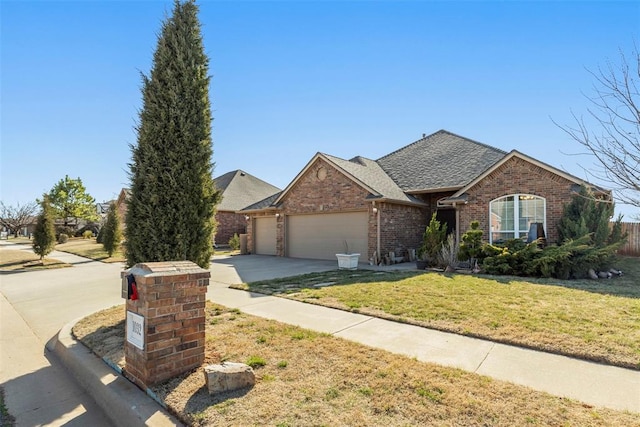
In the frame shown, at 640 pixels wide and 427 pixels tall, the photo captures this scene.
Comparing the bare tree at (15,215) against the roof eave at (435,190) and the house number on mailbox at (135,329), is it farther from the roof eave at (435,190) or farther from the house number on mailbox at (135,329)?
the house number on mailbox at (135,329)

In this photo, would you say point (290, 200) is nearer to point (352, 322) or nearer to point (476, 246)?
point (476, 246)

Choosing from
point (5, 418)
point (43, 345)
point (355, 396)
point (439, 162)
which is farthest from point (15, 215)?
point (355, 396)

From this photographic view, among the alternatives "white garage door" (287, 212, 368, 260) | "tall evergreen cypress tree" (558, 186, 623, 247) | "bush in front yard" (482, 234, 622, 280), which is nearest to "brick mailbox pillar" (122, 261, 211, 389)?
"bush in front yard" (482, 234, 622, 280)

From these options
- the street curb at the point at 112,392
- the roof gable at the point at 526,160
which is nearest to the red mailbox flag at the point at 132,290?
the street curb at the point at 112,392

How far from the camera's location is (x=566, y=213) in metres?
11.1

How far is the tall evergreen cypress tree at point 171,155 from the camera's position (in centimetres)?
565

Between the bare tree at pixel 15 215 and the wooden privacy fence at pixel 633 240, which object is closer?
the wooden privacy fence at pixel 633 240

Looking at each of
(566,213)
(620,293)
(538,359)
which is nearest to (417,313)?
(538,359)

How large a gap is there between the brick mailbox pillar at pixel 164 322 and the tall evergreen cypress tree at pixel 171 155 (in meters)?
2.08

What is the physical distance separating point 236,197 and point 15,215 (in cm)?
5207

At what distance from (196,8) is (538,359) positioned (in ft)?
25.5

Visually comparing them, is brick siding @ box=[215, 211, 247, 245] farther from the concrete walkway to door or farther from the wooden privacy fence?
the wooden privacy fence

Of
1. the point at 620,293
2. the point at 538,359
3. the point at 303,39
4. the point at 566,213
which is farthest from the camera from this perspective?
the point at 566,213

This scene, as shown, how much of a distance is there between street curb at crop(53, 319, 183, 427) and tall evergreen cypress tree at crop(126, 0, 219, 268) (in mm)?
1698
